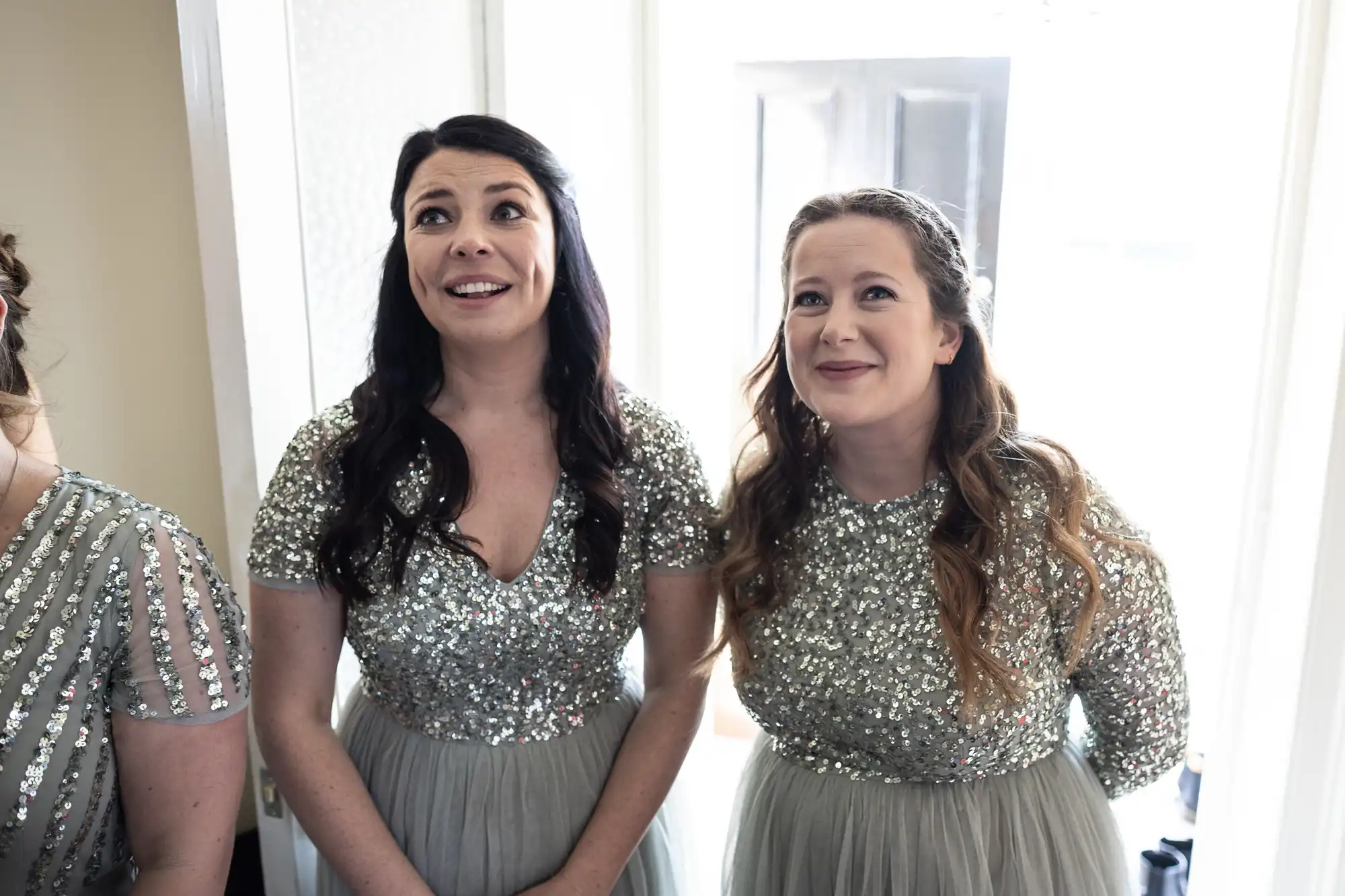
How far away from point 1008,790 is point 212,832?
0.89m

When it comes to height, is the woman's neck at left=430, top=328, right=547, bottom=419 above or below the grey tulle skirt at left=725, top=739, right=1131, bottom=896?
above

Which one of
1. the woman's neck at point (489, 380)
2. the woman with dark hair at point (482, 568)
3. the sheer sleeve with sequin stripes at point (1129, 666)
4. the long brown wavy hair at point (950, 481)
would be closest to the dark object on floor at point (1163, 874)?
the sheer sleeve with sequin stripes at point (1129, 666)

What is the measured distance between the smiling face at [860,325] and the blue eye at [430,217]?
445mm

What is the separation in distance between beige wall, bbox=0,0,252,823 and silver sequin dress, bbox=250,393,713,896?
748mm

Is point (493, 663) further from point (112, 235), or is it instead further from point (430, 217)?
point (112, 235)

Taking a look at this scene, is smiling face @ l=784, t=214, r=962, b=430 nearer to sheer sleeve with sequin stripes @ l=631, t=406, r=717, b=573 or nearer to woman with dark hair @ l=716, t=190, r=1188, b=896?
woman with dark hair @ l=716, t=190, r=1188, b=896

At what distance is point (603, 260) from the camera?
6.87 ft

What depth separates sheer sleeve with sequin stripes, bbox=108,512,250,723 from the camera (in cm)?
96

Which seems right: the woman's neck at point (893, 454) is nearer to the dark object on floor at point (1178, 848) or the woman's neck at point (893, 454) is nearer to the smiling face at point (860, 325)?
the smiling face at point (860, 325)

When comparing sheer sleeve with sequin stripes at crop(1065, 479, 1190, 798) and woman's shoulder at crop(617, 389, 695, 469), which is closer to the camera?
sheer sleeve with sequin stripes at crop(1065, 479, 1190, 798)

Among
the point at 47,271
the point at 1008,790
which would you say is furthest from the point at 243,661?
the point at 47,271

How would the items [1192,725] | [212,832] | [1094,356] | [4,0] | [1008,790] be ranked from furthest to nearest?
[1094,356]
[1192,725]
[4,0]
[1008,790]
[212,832]

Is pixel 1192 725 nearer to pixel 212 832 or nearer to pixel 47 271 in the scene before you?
pixel 212 832

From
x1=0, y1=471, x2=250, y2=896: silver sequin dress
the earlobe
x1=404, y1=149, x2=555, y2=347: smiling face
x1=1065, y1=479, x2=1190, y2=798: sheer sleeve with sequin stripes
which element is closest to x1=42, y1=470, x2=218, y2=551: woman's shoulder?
x1=0, y1=471, x2=250, y2=896: silver sequin dress
